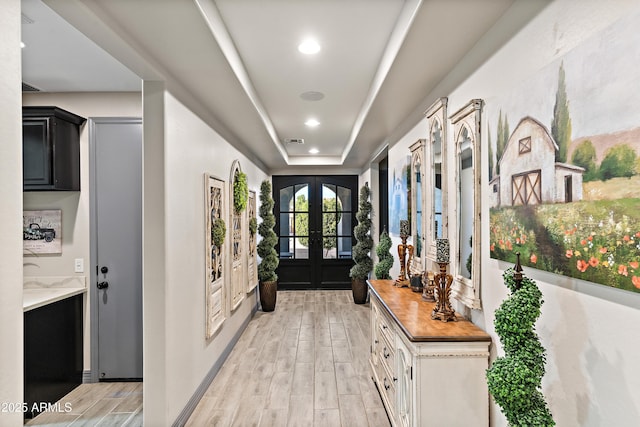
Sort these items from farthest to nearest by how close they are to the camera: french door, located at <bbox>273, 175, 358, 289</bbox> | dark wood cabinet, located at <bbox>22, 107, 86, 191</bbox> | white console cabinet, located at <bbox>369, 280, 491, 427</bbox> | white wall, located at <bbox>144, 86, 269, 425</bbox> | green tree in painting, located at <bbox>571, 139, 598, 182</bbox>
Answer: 1. french door, located at <bbox>273, 175, 358, 289</bbox>
2. dark wood cabinet, located at <bbox>22, 107, 86, 191</bbox>
3. white wall, located at <bbox>144, 86, 269, 425</bbox>
4. white console cabinet, located at <bbox>369, 280, 491, 427</bbox>
5. green tree in painting, located at <bbox>571, 139, 598, 182</bbox>

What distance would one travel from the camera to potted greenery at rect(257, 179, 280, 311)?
5.85 meters

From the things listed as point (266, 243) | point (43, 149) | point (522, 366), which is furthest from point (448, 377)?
point (266, 243)

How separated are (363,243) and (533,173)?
5027mm

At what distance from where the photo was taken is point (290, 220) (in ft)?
24.8

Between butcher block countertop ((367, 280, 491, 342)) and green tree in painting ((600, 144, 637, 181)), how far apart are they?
1.08 metres

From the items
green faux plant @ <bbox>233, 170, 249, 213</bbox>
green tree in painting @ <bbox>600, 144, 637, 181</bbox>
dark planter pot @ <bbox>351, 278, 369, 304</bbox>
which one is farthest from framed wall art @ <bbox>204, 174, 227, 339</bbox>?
dark planter pot @ <bbox>351, 278, 369, 304</bbox>

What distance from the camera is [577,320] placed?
1.30 meters

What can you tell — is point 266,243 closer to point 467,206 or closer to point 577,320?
point 467,206

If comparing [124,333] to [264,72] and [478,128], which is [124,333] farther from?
[478,128]

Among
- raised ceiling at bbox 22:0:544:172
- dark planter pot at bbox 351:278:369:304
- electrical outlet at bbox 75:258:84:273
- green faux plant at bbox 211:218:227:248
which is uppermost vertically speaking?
raised ceiling at bbox 22:0:544:172

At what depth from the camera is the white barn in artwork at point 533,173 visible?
1.32m

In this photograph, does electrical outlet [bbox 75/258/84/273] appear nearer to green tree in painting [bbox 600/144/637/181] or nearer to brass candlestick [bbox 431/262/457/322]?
brass candlestick [bbox 431/262/457/322]

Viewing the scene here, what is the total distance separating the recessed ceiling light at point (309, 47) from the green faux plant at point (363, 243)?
13.5 ft

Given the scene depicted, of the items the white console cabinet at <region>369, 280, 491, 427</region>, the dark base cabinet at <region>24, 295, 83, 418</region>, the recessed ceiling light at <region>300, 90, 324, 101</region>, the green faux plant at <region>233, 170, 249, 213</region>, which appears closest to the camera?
the white console cabinet at <region>369, 280, 491, 427</region>
